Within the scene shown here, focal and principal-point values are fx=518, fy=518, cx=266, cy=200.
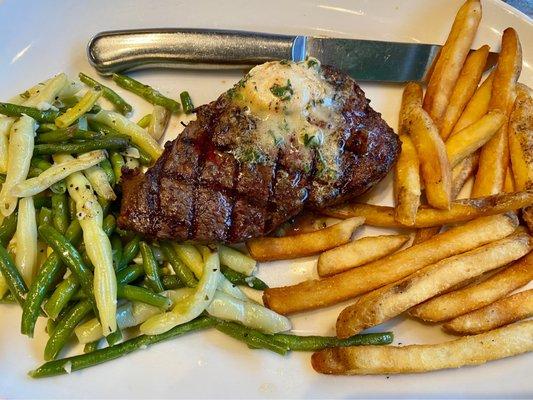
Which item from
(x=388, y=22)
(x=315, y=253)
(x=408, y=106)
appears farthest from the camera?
(x=388, y=22)

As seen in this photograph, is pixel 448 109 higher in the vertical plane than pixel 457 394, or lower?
higher

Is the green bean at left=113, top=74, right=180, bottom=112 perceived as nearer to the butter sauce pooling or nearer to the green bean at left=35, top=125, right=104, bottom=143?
the green bean at left=35, top=125, right=104, bottom=143

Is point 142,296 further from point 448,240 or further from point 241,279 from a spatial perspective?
point 448,240

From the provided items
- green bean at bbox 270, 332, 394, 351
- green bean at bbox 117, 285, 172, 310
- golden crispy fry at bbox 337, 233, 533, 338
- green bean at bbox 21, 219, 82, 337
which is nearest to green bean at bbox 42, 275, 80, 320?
green bean at bbox 21, 219, 82, 337

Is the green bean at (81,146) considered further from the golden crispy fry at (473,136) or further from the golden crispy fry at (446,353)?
the golden crispy fry at (473,136)

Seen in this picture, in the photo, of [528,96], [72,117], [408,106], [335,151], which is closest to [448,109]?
[408,106]

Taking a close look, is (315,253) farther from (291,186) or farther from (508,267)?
(508,267)

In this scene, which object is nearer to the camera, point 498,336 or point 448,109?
point 498,336
